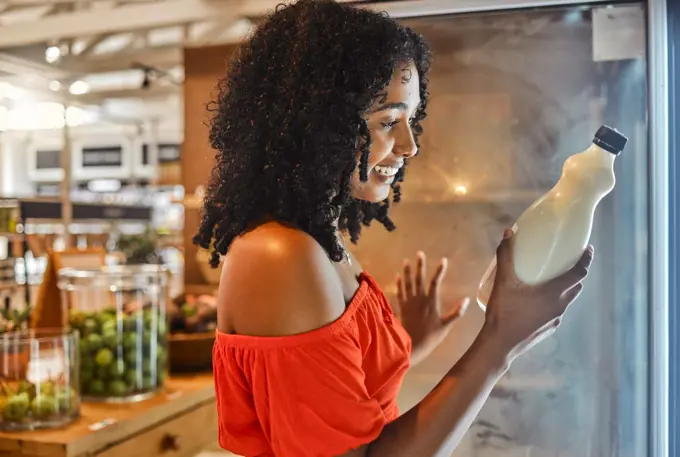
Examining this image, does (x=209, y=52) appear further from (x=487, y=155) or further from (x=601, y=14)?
(x=601, y=14)

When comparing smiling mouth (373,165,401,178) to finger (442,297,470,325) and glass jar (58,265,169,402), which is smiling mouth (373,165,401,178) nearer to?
finger (442,297,470,325)

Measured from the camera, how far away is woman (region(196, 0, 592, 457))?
722 millimetres

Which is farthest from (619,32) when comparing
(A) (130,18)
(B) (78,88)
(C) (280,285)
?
(B) (78,88)

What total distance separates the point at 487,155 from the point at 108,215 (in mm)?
4317

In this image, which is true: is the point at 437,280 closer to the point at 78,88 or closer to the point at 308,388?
the point at 308,388

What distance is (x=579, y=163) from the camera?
816 millimetres

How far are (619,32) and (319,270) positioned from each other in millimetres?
716

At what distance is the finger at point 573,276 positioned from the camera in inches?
31.2

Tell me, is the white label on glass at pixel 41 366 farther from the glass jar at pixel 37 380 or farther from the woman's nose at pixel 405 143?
the woman's nose at pixel 405 143

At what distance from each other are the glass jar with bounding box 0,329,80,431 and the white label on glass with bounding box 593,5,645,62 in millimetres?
1086

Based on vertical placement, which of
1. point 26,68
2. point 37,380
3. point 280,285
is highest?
point 26,68

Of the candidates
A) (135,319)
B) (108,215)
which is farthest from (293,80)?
(108,215)

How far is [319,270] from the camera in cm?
75
